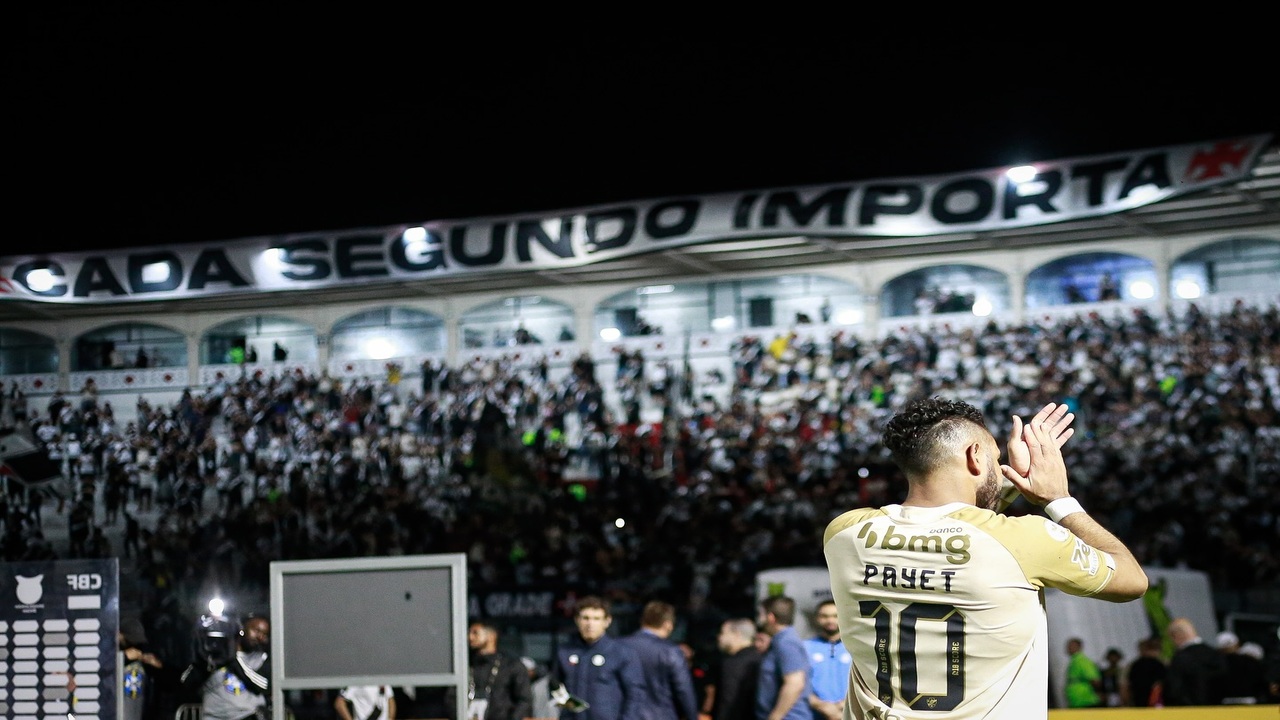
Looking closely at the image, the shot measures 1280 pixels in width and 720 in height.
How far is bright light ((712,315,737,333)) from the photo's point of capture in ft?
45.5

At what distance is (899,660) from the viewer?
244 cm

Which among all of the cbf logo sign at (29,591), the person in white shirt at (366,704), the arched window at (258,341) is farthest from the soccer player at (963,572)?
the arched window at (258,341)

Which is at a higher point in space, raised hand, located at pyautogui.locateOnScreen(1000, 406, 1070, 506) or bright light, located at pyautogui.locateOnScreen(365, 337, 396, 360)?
bright light, located at pyautogui.locateOnScreen(365, 337, 396, 360)

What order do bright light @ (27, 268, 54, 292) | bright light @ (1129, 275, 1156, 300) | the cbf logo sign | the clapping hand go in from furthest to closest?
1. bright light @ (27, 268, 54, 292)
2. bright light @ (1129, 275, 1156, 300)
3. the cbf logo sign
4. the clapping hand

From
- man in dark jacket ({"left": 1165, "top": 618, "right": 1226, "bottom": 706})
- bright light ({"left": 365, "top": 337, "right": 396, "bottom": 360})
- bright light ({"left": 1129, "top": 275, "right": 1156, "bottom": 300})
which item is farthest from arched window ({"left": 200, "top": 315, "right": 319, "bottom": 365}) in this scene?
man in dark jacket ({"left": 1165, "top": 618, "right": 1226, "bottom": 706})

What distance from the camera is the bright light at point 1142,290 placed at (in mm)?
12898

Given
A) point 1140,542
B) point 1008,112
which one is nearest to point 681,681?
point 1140,542

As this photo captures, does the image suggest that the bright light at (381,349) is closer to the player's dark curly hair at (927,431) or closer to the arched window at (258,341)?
the arched window at (258,341)

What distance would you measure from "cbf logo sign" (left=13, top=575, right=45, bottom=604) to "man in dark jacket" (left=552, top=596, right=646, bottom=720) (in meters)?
2.69

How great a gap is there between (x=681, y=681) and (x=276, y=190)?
836 cm

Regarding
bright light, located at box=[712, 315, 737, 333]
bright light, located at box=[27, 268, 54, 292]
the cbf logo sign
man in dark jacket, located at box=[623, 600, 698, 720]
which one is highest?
bright light, located at box=[27, 268, 54, 292]

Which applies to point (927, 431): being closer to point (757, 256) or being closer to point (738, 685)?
point (738, 685)

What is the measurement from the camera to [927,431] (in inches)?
97.9

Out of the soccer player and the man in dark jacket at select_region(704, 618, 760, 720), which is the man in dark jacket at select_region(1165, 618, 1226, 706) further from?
the soccer player
